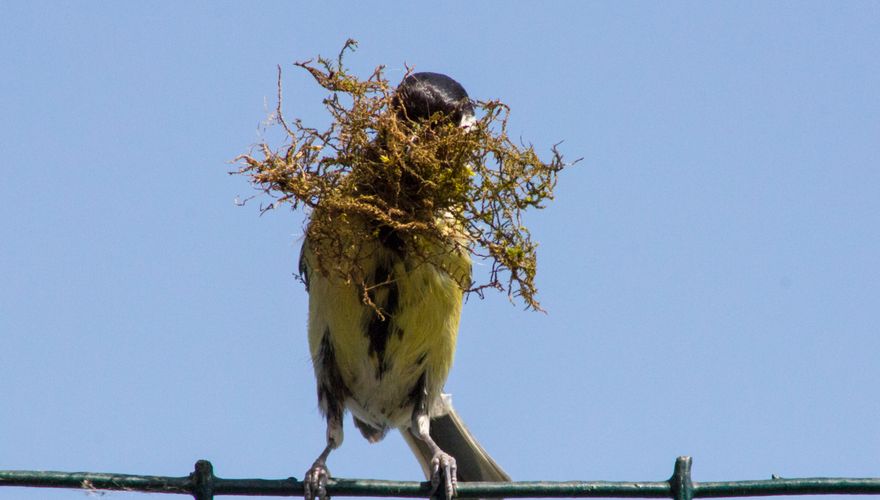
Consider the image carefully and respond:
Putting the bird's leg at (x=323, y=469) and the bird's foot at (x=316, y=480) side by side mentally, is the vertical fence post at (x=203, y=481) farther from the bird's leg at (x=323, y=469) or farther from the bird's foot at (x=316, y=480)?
the bird's foot at (x=316, y=480)

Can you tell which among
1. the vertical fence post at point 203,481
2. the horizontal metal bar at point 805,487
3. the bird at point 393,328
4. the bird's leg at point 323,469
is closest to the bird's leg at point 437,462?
the bird at point 393,328

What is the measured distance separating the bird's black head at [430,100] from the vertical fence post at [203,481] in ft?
4.95

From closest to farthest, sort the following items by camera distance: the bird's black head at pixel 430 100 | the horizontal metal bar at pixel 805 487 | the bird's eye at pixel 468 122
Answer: the horizontal metal bar at pixel 805 487 < the bird's eye at pixel 468 122 < the bird's black head at pixel 430 100

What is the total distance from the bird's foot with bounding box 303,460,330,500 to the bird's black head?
136 centimetres

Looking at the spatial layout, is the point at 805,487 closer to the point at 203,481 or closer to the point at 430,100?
the point at 203,481

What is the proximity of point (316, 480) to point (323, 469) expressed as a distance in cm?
24

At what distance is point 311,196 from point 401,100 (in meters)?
0.47

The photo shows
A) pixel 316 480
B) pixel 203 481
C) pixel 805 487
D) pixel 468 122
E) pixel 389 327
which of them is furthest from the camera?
pixel 389 327

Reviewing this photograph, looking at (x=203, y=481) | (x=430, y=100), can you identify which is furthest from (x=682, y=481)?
(x=430, y=100)

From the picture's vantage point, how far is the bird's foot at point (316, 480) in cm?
434

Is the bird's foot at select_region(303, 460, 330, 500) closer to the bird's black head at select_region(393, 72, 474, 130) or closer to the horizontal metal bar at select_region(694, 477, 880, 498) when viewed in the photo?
the bird's black head at select_region(393, 72, 474, 130)

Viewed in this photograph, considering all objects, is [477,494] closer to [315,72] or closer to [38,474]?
[38,474]

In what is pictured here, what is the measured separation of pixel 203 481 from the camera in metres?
3.13

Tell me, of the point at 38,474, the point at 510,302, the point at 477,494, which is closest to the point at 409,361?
the point at 510,302
